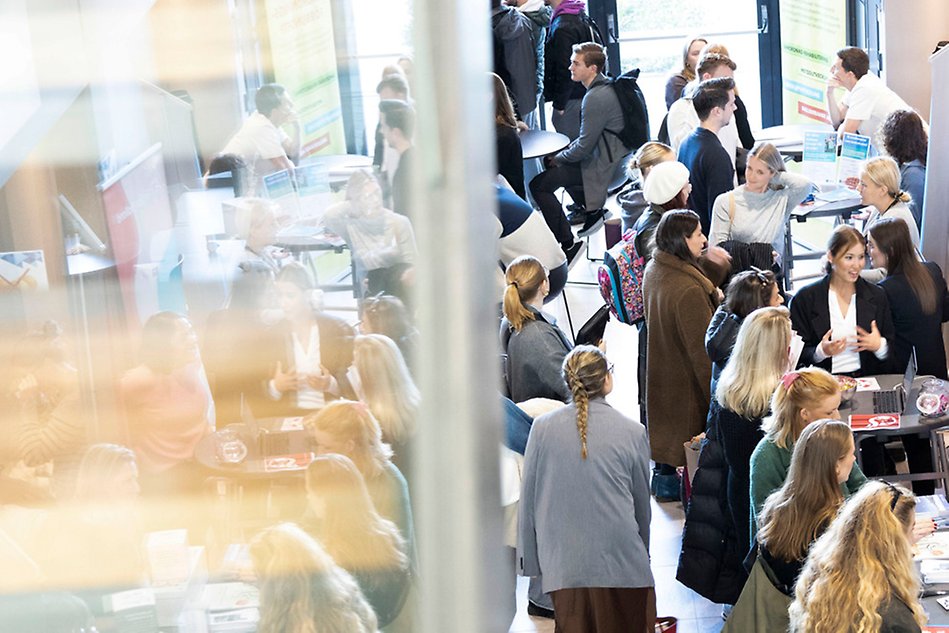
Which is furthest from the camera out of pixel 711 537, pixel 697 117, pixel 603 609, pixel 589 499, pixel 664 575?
pixel 697 117

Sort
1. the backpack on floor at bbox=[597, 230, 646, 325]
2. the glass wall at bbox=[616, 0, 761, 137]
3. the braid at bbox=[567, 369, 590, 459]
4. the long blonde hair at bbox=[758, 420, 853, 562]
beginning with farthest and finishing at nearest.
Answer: the glass wall at bbox=[616, 0, 761, 137], the backpack on floor at bbox=[597, 230, 646, 325], the braid at bbox=[567, 369, 590, 459], the long blonde hair at bbox=[758, 420, 853, 562]

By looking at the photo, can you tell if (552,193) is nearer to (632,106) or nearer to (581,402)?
(632,106)

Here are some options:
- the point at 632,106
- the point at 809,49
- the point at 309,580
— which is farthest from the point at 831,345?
the point at 809,49

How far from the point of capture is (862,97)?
631cm

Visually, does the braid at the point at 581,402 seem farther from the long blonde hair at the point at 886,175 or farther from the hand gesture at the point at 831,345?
the long blonde hair at the point at 886,175

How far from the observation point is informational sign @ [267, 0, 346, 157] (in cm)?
38

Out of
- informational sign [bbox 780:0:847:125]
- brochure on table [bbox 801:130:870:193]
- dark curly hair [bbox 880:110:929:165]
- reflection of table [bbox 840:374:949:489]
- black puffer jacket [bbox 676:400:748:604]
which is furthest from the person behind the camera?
informational sign [bbox 780:0:847:125]

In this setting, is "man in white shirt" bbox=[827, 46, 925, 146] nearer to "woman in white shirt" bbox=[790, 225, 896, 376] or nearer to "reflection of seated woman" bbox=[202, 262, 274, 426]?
"woman in white shirt" bbox=[790, 225, 896, 376]

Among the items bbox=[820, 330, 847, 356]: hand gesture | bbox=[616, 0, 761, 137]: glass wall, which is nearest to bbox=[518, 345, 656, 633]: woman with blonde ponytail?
bbox=[820, 330, 847, 356]: hand gesture

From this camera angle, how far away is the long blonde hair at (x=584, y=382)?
3.53 meters

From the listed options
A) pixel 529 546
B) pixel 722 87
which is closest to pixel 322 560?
pixel 529 546

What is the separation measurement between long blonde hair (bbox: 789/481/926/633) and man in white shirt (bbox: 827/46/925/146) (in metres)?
3.59

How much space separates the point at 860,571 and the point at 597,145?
14.3 feet

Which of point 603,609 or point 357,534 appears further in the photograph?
point 603,609
